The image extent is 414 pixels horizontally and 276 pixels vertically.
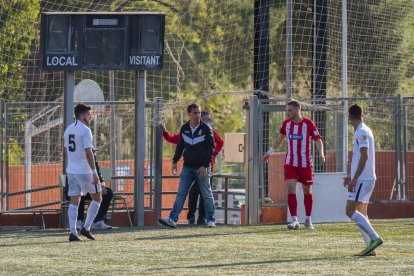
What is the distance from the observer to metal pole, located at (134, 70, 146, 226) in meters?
Answer: 20.5

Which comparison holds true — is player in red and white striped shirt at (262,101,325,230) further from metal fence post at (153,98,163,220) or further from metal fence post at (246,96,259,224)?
metal fence post at (153,98,163,220)

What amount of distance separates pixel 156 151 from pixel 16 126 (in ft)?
8.58

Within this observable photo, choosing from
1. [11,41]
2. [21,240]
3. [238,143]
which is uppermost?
[11,41]

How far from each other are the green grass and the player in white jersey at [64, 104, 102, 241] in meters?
0.54

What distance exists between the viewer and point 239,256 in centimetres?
1424

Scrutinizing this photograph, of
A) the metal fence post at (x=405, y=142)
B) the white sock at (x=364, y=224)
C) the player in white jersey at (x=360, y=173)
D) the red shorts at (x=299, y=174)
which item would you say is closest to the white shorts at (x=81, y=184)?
the red shorts at (x=299, y=174)

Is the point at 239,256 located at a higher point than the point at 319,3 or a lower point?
lower

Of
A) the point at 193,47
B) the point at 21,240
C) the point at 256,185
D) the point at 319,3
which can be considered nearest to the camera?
the point at 21,240

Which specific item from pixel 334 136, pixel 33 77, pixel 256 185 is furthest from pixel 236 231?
pixel 33 77

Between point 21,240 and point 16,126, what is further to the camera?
point 16,126

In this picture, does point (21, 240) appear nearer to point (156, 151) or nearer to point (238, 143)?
point (156, 151)

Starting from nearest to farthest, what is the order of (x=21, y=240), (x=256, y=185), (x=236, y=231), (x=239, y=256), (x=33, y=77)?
(x=239, y=256)
(x=21, y=240)
(x=236, y=231)
(x=256, y=185)
(x=33, y=77)

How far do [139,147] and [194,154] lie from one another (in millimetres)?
1370

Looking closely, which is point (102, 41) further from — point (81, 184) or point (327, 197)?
point (327, 197)
